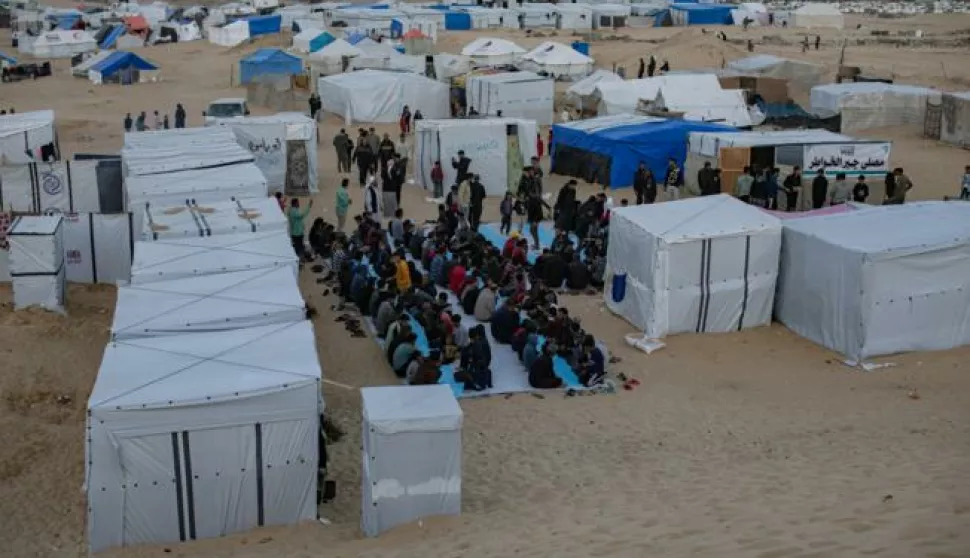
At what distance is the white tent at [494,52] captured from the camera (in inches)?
1645

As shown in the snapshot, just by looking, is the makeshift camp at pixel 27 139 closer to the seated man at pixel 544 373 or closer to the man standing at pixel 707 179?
the man standing at pixel 707 179

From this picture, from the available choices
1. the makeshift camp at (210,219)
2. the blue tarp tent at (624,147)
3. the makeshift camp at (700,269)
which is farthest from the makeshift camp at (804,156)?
the makeshift camp at (210,219)

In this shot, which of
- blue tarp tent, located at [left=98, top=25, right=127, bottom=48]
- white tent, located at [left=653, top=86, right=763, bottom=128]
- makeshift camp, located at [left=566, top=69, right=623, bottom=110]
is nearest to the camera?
white tent, located at [left=653, top=86, right=763, bottom=128]

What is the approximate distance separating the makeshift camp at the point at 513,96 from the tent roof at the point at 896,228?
16.0 meters

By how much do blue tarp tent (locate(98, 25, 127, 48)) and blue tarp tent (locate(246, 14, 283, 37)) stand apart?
7148 millimetres

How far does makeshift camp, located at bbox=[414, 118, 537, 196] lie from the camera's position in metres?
20.7

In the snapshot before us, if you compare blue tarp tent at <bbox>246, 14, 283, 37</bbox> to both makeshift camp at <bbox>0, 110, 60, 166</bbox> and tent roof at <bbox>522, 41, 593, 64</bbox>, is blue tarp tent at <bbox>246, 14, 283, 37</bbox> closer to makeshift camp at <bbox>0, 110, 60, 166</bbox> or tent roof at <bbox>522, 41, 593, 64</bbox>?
tent roof at <bbox>522, 41, 593, 64</bbox>

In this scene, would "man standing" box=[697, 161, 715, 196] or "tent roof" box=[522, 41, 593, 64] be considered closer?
"man standing" box=[697, 161, 715, 196]

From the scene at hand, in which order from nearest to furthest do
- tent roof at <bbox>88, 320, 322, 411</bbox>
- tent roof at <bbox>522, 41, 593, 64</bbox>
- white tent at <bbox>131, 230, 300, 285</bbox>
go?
tent roof at <bbox>88, 320, 322, 411</bbox> → white tent at <bbox>131, 230, 300, 285</bbox> → tent roof at <bbox>522, 41, 593, 64</bbox>

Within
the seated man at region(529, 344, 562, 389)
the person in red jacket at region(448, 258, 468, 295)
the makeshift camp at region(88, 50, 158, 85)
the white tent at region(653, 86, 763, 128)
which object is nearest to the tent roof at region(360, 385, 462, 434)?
the seated man at region(529, 344, 562, 389)

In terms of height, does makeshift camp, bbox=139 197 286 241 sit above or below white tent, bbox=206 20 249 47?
below

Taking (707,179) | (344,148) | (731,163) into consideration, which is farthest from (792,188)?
(344,148)

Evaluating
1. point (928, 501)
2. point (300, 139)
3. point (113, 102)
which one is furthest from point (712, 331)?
point (113, 102)

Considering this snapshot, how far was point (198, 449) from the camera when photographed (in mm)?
7715
